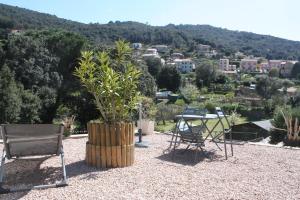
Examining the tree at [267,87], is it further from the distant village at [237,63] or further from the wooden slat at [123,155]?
the wooden slat at [123,155]

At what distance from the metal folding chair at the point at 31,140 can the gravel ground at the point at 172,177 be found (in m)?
0.15

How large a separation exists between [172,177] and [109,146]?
1041 mm

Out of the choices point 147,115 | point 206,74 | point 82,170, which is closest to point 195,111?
point 82,170

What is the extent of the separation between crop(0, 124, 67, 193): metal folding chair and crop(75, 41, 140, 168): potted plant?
81cm

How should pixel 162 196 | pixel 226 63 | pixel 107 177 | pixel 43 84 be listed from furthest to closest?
pixel 226 63, pixel 43 84, pixel 107 177, pixel 162 196

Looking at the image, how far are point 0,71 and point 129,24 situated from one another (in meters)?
109

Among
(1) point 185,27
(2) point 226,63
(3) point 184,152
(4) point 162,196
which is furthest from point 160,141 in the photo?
(1) point 185,27

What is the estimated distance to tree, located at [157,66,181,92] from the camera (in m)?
63.8

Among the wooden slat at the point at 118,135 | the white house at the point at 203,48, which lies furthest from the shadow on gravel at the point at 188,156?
the white house at the point at 203,48

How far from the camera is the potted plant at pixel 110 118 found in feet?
18.0

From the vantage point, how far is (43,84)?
24.3m

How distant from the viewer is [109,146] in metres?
5.48

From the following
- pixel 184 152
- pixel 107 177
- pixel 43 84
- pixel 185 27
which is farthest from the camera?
pixel 185 27

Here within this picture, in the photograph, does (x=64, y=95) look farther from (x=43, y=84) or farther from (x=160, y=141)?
(x=160, y=141)
